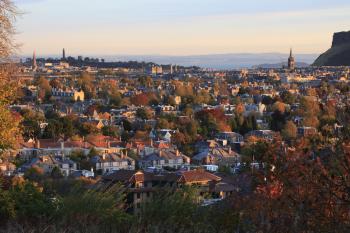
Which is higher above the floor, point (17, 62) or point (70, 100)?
point (17, 62)

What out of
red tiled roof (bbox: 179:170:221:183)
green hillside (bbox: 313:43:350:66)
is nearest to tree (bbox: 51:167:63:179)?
red tiled roof (bbox: 179:170:221:183)

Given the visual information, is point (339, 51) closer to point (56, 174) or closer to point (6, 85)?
point (56, 174)

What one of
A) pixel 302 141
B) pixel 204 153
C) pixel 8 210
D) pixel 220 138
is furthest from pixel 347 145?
pixel 220 138

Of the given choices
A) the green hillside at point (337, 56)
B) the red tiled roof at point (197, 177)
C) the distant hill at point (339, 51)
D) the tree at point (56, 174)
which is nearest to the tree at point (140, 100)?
the tree at point (56, 174)

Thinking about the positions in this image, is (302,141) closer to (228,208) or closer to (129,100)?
(228,208)

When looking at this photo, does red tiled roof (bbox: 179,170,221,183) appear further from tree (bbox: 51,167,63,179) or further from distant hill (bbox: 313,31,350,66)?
distant hill (bbox: 313,31,350,66)

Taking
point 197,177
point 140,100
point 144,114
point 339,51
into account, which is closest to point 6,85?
point 197,177

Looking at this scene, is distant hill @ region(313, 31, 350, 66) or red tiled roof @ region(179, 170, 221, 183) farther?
distant hill @ region(313, 31, 350, 66)

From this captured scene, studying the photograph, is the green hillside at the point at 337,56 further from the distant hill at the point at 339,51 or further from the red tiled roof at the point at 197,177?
the red tiled roof at the point at 197,177

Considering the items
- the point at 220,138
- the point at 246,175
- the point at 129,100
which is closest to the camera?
the point at 246,175
